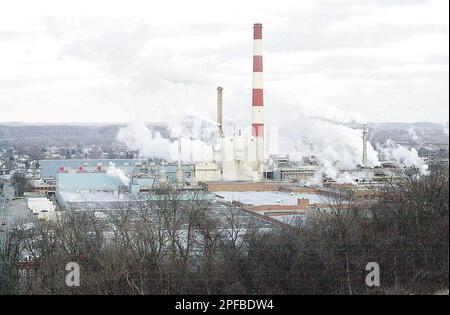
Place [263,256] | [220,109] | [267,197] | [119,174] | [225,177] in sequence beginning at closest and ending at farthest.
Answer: [263,256]
[267,197]
[119,174]
[225,177]
[220,109]

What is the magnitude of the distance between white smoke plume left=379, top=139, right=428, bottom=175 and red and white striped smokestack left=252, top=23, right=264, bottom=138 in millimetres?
3217

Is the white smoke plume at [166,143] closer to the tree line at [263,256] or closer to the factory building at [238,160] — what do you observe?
the factory building at [238,160]

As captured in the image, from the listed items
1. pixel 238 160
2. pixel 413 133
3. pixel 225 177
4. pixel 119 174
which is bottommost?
pixel 225 177

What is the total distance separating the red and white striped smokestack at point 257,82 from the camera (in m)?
18.1

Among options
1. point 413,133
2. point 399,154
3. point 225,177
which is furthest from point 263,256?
point 225,177

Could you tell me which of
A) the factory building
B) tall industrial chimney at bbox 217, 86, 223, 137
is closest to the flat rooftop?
the factory building

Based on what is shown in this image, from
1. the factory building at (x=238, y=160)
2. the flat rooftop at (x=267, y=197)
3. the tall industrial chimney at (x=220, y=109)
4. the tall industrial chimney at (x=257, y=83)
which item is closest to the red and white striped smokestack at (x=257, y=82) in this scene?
the tall industrial chimney at (x=257, y=83)

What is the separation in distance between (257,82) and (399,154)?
149 inches

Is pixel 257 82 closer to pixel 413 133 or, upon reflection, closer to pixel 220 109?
pixel 220 109

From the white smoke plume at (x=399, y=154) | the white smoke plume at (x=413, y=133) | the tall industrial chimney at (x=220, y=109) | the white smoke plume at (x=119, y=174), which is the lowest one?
the white smoke plume at (x=119, y=174)

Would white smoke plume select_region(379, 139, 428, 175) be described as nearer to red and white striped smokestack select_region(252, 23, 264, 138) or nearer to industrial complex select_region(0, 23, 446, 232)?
industrial complex select_region(0, 23, 446, 232)

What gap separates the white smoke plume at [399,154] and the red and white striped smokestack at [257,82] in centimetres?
322

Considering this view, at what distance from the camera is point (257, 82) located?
1817 centimetres

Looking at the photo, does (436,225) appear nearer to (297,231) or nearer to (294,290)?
(294,290)
